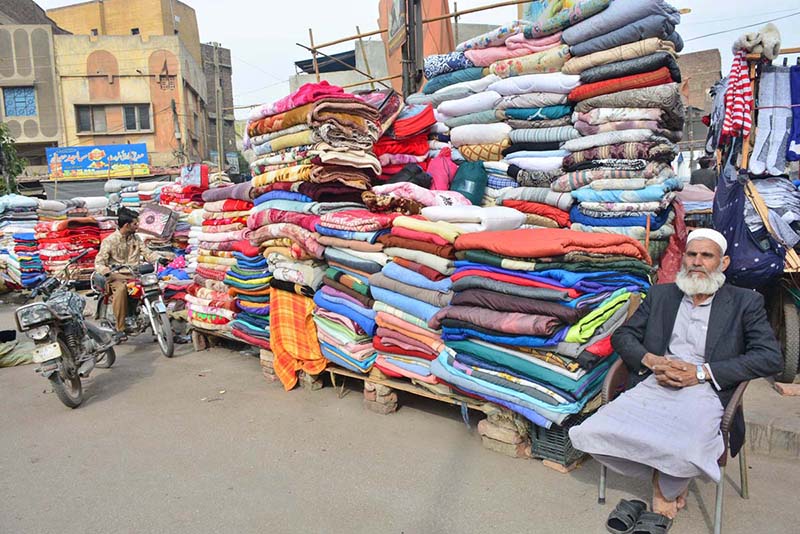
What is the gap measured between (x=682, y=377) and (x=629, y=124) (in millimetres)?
2181

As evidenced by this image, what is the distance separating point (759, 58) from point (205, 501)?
5.19 m

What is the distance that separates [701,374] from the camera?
2.99m

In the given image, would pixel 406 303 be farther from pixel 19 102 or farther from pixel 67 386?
pixel 19 102

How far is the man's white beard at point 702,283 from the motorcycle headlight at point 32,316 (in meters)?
5.07

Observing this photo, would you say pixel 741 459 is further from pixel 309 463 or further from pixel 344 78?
pixel 344 78

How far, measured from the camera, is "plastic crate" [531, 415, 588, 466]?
366cm

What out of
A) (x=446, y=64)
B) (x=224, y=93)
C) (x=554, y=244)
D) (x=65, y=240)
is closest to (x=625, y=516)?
(x=554, y=244)

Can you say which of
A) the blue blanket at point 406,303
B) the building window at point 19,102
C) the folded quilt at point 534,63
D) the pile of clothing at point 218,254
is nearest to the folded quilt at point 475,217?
the blue blanket at point 406,303

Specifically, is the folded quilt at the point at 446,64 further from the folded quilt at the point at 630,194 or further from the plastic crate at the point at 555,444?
the plastic crate at the point at 555,444

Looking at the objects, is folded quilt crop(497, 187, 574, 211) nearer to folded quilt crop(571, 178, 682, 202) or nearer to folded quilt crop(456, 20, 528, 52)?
folded quilt crop(571, 178, 682, 202)

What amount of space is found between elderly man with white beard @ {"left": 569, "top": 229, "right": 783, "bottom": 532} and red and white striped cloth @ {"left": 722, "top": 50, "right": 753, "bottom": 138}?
2.20 metres

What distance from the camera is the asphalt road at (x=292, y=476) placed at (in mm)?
3197

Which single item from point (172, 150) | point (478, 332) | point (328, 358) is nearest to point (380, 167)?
point (328, 358)

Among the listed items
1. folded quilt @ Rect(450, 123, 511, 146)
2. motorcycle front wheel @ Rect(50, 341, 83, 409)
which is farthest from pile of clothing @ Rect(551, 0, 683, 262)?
motorcycle front wheel @ Rect(50, 341, 83, 409)
